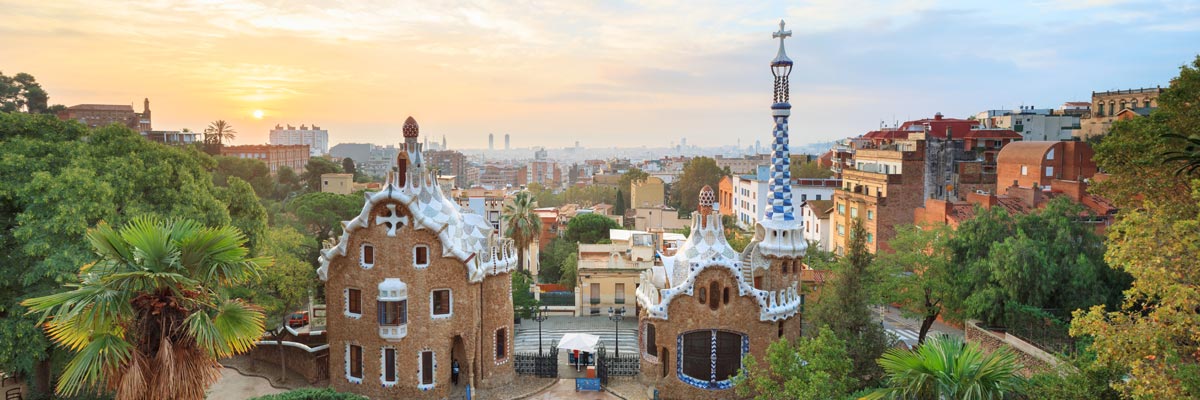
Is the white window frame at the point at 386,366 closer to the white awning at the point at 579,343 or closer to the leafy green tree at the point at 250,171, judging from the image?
the white awning at the point at 579,343

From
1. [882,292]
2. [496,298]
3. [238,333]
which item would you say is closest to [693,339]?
[496,298]

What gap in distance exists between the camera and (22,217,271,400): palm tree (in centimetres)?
1371

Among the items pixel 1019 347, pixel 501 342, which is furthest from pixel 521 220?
pixel 1019 347

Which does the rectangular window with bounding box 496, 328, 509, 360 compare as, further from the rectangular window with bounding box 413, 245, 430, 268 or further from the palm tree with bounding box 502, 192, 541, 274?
the palm tree with bounding box 502, 192, 541, 274

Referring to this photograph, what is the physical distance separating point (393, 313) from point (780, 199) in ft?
49.4

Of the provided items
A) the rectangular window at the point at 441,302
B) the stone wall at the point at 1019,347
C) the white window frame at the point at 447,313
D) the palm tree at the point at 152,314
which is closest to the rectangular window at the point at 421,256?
the white window frame at the point at 447,313

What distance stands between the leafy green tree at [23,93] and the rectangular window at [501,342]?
151 feet

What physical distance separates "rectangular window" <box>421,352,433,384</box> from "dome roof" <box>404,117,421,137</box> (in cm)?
823

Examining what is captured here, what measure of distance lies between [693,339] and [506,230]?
22644 mm

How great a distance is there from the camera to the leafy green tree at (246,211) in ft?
110

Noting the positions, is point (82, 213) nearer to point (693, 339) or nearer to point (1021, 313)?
point (693, 339)

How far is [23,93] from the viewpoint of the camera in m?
58.3

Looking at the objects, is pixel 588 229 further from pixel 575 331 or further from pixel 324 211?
pixel 575 331

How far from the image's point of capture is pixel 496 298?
30656mm
